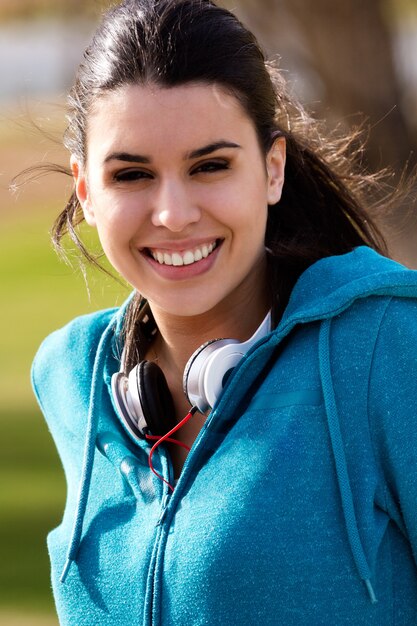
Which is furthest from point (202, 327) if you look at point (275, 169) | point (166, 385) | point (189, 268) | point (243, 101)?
point (243, 101)

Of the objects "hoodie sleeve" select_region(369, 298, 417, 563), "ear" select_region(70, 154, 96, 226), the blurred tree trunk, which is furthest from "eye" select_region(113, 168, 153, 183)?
the blurred tree trunk

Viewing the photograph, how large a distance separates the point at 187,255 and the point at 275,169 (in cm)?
33

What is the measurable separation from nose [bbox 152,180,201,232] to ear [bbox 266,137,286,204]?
0.25m

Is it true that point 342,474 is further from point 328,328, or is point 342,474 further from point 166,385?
point 166,385

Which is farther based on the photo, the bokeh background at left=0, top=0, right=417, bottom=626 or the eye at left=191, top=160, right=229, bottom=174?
the bokeh background at left=0, top=0, right=417, bottom=626

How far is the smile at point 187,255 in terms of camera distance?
2.57 m

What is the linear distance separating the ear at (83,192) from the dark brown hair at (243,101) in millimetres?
35

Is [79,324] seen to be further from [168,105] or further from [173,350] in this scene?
[168,105]

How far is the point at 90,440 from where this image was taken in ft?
9.18

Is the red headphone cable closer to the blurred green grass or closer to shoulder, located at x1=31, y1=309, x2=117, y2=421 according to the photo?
shoulder, located at x1=31, y1=309, x2=117, y2=421

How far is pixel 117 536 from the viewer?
2.61m

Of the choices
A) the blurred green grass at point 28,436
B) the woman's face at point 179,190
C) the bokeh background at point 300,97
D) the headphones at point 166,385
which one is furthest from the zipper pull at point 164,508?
the bokeh background at point 300,97

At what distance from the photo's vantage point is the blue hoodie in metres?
2.28

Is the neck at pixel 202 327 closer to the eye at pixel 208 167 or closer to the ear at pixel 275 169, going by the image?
the ear at pixel 275 169
